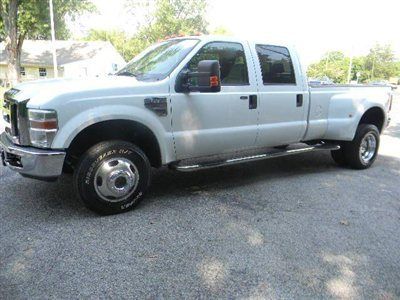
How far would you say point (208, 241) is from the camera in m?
3.84

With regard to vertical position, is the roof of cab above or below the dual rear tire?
above

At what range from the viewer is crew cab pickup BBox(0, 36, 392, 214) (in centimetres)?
399

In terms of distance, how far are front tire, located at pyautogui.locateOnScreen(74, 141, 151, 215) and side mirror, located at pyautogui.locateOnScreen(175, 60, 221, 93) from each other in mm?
866

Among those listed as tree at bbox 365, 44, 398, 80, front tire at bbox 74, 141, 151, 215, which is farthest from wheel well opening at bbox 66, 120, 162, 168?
tree at bbox 365, 44, 398, 80

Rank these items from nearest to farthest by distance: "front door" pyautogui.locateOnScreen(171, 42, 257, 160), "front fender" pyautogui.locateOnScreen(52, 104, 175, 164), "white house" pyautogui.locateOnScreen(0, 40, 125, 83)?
"front fender" pyautogui.locateOnScreen(52, 104, 175, 164), "front door" pyautogui.locateOnScreen(171, 42, 257, 160), "white house" pyautogui.locateOnScreen(0, 40, 125, 83)

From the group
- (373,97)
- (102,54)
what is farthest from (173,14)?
(373,97)

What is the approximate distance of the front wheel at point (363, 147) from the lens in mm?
6570

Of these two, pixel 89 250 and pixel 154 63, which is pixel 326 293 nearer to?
pixel 89 250

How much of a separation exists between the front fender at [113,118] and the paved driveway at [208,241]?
754 mm

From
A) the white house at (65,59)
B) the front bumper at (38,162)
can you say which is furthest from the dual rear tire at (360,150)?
the white house at (65,59)

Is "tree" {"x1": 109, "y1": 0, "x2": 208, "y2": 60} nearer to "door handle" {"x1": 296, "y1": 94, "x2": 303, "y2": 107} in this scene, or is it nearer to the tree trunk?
the tree trunk

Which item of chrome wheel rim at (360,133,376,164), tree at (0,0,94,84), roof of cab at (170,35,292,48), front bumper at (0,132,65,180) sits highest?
tree at (0,0,94,84)

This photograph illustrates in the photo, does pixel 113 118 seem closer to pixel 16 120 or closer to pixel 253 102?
pixel 16 120

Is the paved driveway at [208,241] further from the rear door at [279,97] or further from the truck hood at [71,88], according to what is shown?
the truck hood at [71,88]
